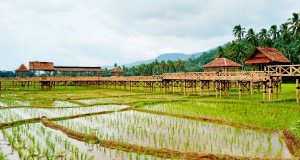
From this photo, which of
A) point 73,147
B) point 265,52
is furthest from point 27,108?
point 265,52

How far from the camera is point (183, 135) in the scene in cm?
1670

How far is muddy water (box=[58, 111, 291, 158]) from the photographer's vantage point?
1354 cm

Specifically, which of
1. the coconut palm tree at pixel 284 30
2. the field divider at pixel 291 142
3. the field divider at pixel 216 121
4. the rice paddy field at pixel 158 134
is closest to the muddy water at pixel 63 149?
the rice paddy field at pixel 158 134

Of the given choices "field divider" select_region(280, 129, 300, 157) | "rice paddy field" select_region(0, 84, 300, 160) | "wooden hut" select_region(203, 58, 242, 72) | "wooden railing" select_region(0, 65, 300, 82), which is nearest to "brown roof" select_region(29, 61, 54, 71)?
"wooden railing" select_region(0, 65, 300, 82)

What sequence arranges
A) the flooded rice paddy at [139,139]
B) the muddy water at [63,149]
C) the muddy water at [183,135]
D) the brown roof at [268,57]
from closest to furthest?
the muddy water at [63,149]
the flooded rice paddy at [139,139]
the muddy water at [183,135]
the brown roof at [268,57]

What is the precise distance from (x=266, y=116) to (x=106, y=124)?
1123 centimetres

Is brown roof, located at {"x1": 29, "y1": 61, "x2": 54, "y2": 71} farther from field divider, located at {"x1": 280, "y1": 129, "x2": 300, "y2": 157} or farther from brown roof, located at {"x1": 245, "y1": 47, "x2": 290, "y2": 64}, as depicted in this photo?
field divider, located at {"x1": 280, "y1": 129, "x2": 300, "y2": 157}

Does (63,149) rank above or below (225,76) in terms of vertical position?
below

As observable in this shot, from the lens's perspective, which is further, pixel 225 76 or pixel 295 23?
pixel 295 23

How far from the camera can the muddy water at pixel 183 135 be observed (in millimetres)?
13539

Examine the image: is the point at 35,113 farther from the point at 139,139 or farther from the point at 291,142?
the point at 291,142

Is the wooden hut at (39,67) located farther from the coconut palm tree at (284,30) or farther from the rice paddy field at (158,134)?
the coconut palm tree at (284,30)

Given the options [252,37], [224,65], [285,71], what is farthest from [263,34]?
[285,71]

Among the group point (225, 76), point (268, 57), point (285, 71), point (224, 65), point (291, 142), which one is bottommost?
point (291, 142)
